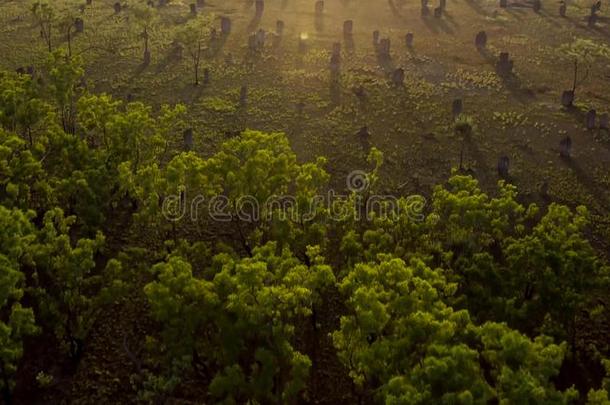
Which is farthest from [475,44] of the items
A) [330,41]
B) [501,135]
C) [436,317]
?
[436,317]

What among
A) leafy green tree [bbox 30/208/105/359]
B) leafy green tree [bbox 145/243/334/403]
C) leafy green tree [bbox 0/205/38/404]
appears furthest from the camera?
leafy green tree [bbox 30/208/105/359]

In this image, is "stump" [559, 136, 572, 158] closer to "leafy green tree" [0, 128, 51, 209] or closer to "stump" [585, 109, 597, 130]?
"stump" [585, 109, 597, 130]

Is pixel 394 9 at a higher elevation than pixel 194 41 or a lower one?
higher

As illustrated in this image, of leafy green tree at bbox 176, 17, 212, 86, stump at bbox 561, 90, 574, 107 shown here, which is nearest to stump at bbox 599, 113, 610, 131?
stump at bbox 561, 90, 574, 107

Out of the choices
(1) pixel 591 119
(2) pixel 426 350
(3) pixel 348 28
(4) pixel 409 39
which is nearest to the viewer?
(2) pixel 426 350

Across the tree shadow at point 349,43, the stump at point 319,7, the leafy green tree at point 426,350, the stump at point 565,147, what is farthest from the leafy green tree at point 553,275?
the stump at point 319,7

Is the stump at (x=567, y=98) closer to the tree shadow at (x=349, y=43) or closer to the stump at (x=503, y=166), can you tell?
the stump at (x=503, y=166)

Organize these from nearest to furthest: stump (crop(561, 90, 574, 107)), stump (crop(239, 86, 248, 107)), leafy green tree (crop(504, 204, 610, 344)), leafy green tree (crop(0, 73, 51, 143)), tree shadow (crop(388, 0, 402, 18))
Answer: leafy green tree (crop(504, 204, 610, 344))
leafy green tree (crop(0, 73, 51, 143))
stump (crop(239, 86, 248, 107))
stump (crop(561, 90, 574, 107))
tree shadow (crop(388, 0, 402, 18))

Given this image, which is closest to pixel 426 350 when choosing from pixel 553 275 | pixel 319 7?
pixel 553 275

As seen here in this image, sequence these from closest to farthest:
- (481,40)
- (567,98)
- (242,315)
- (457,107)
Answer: (242,315)
(457,107)
(567,98)
(481,40)

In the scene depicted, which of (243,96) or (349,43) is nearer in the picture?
(243,96)

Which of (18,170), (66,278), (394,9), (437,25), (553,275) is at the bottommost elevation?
(66,278)

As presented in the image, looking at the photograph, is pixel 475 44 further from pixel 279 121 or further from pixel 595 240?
pixel 595 240

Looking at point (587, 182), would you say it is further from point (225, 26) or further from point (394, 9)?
point (394, 9)
